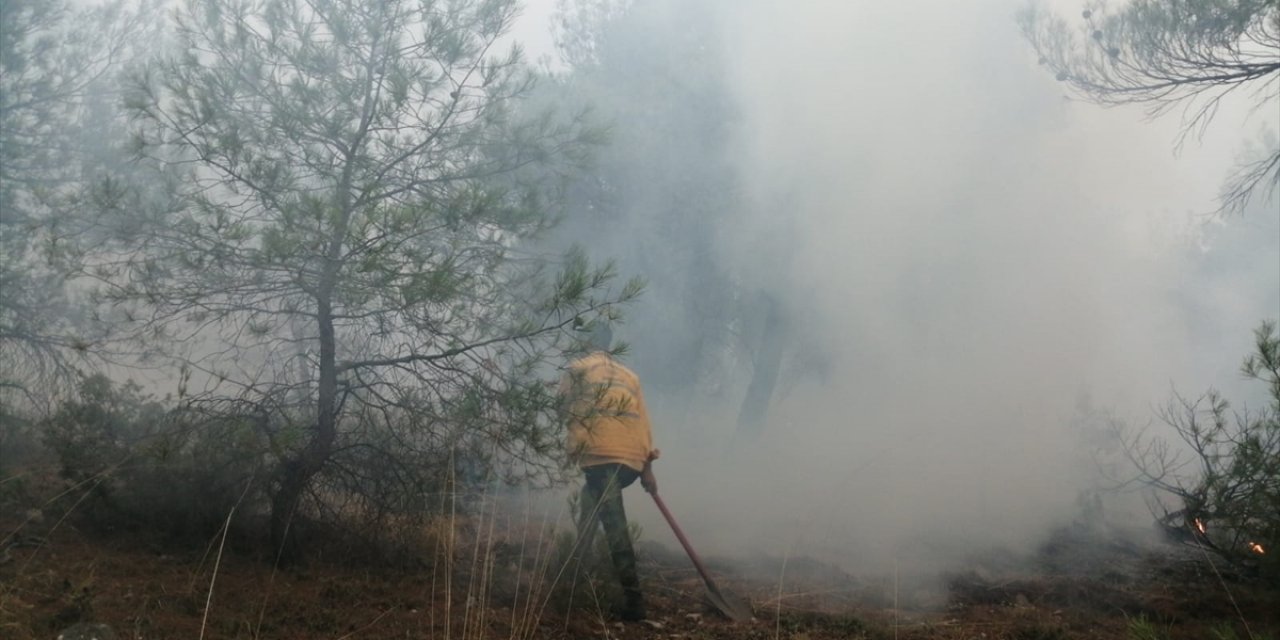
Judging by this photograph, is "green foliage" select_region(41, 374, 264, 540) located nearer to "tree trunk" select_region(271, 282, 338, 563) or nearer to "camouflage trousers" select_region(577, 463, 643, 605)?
"tree trunk" select_region(271, 282, 338, 563)

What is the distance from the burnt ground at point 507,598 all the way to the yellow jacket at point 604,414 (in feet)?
1.70

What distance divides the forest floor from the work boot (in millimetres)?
56

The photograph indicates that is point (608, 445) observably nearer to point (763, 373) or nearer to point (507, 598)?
point (507, 598)

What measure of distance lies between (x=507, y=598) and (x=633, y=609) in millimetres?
591

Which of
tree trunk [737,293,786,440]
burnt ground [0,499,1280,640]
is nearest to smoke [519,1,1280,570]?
tree trunk [737,293,786,440]

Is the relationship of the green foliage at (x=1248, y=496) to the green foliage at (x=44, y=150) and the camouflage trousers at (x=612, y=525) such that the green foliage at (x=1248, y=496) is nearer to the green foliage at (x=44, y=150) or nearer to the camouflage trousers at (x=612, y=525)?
the camouflage trousers at (x=612, y=525)

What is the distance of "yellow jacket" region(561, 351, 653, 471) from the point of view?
186 inches

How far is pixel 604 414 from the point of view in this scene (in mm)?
4715

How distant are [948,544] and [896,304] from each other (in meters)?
3.61

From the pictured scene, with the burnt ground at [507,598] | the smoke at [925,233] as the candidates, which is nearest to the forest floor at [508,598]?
the burnt ground at [507,598]

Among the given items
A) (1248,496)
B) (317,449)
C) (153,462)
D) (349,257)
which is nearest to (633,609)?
(317,449)

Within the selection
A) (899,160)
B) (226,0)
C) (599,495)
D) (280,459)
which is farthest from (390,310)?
(899,160)

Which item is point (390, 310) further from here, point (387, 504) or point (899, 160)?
point (899, 160)

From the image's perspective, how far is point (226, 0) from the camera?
546cm
